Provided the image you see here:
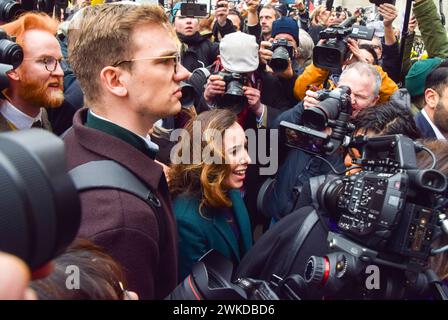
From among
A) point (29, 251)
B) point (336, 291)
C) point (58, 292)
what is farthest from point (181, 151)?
point (29, 251)

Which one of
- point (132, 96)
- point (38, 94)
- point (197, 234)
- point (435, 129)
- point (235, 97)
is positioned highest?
point (132, 96)

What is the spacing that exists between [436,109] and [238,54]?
3.73ft

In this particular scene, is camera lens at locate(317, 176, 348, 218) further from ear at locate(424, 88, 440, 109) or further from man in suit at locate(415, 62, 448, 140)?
ear at locate(424, 88, 440, 109)

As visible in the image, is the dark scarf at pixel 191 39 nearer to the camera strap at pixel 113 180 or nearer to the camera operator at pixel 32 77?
the camera operator at pixel 32 77

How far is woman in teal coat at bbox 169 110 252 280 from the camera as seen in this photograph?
1.98 metres

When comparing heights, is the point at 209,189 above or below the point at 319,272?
below

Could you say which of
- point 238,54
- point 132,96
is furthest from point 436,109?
point 132,96

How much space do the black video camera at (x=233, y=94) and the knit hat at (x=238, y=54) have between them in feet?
0.26

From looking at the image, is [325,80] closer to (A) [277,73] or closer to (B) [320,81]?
(B) [320,81]

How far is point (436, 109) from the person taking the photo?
8.68ft

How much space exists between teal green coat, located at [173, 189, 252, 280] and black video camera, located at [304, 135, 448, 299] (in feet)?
2.24

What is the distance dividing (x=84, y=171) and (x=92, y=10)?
1.83 ft

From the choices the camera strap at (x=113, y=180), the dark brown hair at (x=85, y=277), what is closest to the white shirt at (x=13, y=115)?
the camera strap at (x=113, y=180)

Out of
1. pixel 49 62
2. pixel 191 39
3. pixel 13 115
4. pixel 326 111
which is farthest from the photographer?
pixel 191 39
